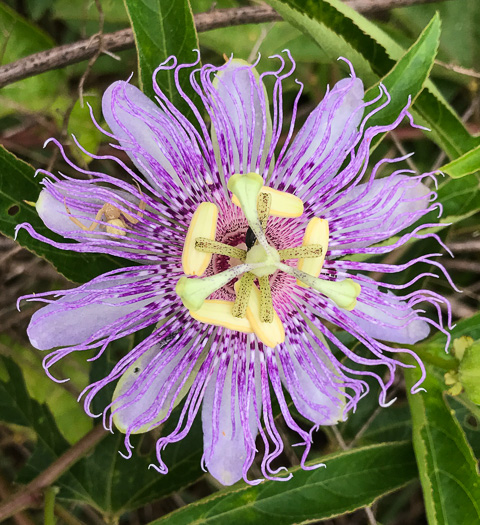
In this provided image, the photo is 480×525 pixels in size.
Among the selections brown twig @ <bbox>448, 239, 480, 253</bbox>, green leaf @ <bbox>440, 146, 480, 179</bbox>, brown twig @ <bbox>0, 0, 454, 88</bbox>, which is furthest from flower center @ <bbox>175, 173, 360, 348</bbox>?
brown twig @ <bbox>448, 239, 480, 253</bbox>

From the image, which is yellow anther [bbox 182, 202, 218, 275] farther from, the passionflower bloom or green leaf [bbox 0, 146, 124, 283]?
green leaf [bbox 0, 146, 124, 283]

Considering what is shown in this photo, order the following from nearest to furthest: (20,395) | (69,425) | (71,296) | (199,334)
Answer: (71,296), (199,334), (20,395), (69,425)

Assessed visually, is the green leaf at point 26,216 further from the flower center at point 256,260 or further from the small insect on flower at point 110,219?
the flower center at point 256,260

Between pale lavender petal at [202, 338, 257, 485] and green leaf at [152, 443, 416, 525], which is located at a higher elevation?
pale lavender petal at [202, 338, 257, 485]

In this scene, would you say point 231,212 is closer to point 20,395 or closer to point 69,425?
point 20,395

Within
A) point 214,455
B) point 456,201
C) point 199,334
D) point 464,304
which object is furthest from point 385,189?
point 464,304

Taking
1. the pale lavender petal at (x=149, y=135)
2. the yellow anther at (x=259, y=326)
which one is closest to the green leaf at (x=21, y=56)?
the pale lavender petal at (x=149, y=135)
